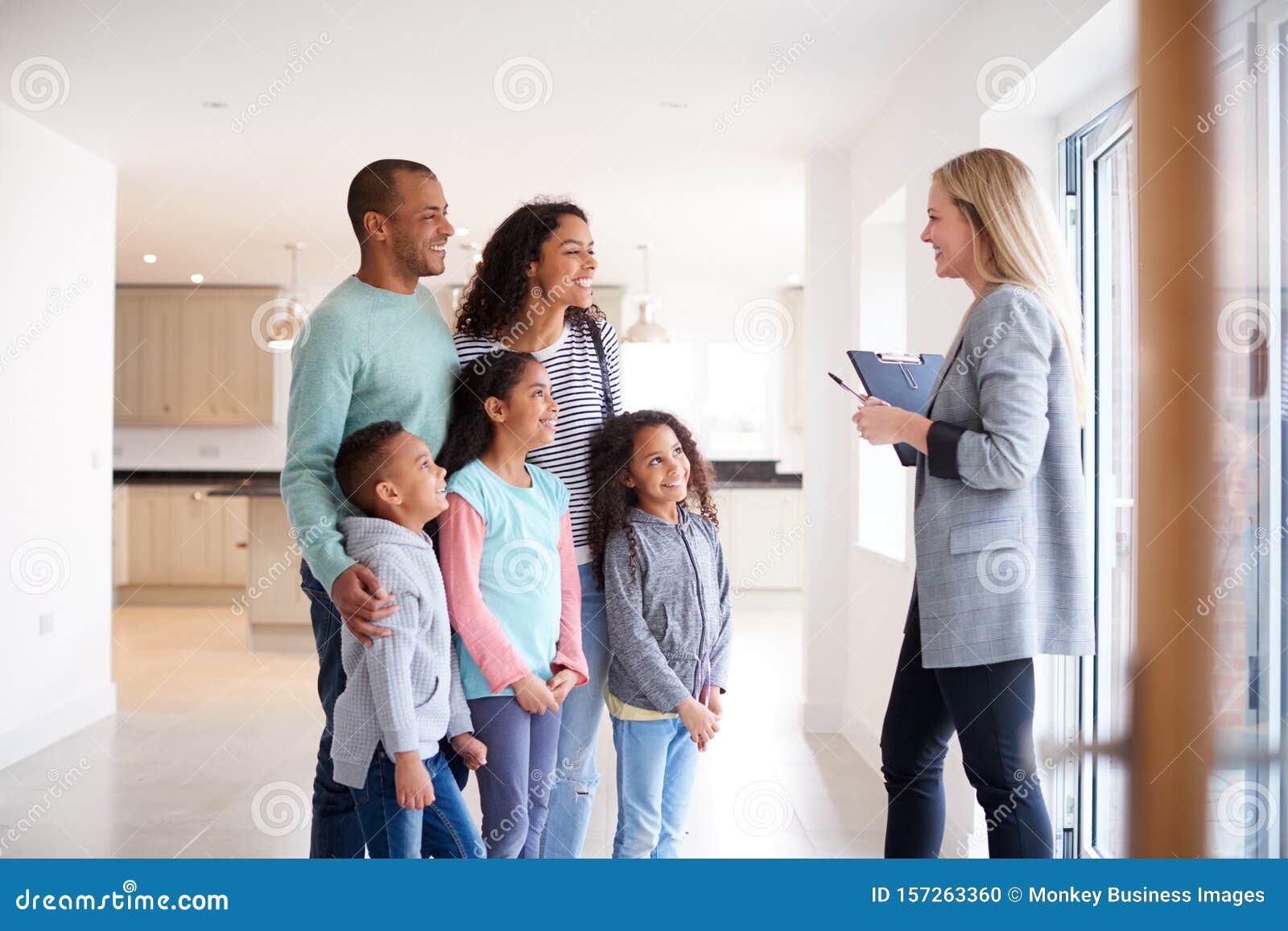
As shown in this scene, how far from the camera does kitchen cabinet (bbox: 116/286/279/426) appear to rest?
7.51m

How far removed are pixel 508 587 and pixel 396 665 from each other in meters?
0.22

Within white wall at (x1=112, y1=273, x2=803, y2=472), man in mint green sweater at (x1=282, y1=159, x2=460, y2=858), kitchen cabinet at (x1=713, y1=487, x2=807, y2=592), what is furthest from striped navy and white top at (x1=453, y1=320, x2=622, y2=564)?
white wall at (x1=112, y1=273, x2=803, y2=472)

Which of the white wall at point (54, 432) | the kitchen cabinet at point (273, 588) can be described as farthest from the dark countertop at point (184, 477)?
the white wall at point (54, 432)

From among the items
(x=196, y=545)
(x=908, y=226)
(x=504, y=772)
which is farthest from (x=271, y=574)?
(x=504, y=772)

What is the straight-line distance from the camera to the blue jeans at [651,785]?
1.77 metres

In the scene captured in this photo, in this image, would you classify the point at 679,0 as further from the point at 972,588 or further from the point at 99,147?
the point at 99,147

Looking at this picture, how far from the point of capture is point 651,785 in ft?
5.83

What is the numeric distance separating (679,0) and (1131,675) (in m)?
2.43

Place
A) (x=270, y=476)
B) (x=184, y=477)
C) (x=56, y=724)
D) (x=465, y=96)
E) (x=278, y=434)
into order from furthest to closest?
(x=278, y=434) < (x=184, y=477) < (x=270, y=476) < (x=56, y=724) < (x=465, y=96)

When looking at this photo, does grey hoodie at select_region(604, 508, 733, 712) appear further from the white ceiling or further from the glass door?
the white ceiling

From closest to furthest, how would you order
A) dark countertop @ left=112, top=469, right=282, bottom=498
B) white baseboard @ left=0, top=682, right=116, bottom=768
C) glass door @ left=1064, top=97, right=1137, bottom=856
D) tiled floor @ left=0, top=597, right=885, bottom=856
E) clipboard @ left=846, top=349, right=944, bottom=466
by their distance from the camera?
clipboard @ left=846, top=349, right=944, bottom=466, glass door @ left=1064, top=97, right=1137, bottom=856, tiled floor @ left=0, top=597, right=885, bottom=856, white baseboard @ left=0, top=682, right=116, bottom=768, dark countertop @ left=112, top=469, right=282, bottom=498

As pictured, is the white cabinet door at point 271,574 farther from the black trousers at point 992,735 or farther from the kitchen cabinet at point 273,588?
the black trousers at point 992,735

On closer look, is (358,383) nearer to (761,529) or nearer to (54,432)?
(54,432)

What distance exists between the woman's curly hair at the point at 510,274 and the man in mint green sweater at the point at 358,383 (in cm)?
11
